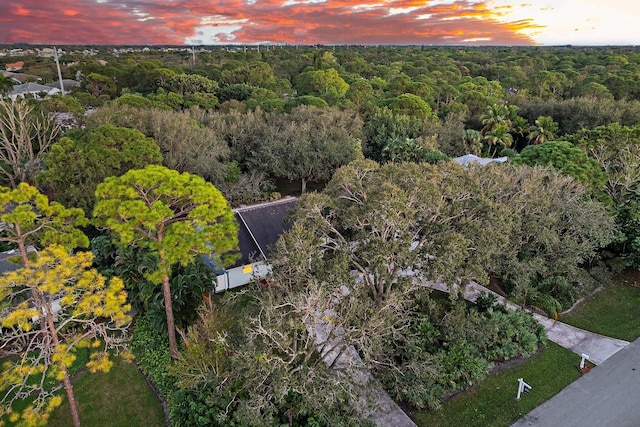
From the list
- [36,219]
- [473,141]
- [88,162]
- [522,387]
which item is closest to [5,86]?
[88,162]

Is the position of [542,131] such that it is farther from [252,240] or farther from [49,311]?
[49,311]

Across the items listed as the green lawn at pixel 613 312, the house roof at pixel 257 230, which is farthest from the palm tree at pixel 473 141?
the house roof at pixel 257 230

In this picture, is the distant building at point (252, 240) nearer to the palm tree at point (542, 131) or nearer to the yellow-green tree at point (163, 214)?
the yellow-green tree at point (163, 214)

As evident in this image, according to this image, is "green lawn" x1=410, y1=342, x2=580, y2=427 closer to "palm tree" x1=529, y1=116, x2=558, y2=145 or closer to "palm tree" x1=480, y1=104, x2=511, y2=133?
"palm tree" x1=529, y1=116, x2=558, y2=145

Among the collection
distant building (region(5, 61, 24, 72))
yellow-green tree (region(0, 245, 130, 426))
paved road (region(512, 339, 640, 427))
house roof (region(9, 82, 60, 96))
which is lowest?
paved road (region(512, 339, 640, 427))

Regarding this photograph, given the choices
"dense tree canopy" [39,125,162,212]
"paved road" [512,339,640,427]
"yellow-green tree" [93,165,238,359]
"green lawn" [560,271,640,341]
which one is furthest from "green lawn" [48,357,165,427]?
"green lawn" [560,271,640,341]
